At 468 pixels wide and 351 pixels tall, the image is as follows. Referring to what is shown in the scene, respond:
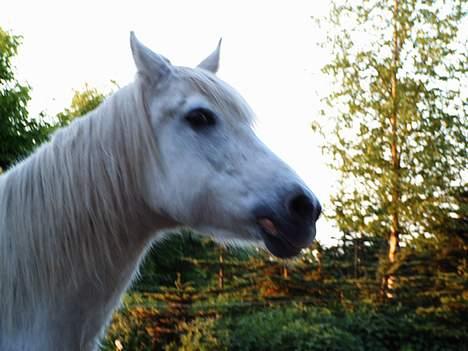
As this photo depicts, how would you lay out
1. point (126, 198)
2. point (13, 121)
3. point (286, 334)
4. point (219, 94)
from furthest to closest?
point (13, 121) → point (286, 334) → point (219, 94) → point (126, 198)

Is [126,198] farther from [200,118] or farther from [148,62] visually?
[148,62]

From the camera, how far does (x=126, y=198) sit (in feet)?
7.64

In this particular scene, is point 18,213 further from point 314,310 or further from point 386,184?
point 386,184

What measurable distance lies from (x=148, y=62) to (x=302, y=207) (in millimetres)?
873

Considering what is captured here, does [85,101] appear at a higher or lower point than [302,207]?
higher

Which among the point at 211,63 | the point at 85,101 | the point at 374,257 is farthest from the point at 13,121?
the point at 211,63

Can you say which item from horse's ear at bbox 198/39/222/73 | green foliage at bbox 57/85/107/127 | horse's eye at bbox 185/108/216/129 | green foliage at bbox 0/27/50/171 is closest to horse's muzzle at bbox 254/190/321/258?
horse's eye at bbox 185/108/216/129

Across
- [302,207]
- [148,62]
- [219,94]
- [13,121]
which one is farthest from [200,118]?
[13,121]

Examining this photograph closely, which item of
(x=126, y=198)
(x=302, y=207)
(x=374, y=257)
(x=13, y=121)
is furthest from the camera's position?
(x=13, y=121)

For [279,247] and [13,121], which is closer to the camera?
[279,247]

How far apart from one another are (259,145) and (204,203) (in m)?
0.32

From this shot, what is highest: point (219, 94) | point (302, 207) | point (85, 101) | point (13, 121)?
point (85, 101)

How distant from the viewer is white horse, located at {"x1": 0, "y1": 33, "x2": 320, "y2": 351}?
2164 millimetres

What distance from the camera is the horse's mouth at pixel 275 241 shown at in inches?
87.5
